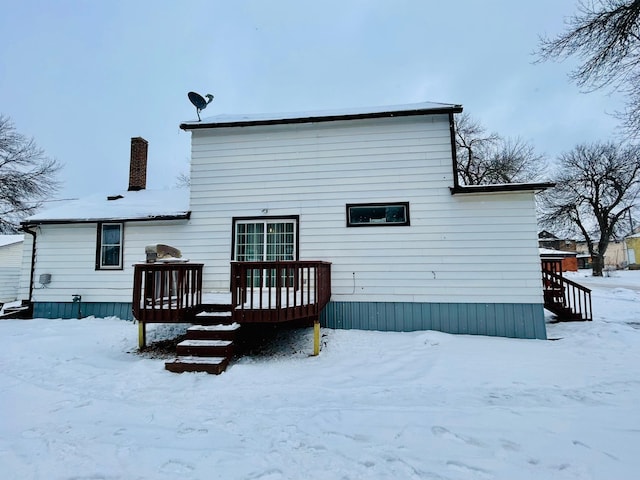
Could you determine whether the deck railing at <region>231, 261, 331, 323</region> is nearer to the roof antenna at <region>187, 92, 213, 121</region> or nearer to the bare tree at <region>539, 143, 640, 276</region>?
the roof antenna at <region>187, 92, 213, 121</region>

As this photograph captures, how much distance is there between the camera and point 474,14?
40.3 feet

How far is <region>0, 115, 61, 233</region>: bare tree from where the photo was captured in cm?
2027

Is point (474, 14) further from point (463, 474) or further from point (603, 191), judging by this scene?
point (603, 191)

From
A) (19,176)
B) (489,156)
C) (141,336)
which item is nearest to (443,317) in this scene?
(141,336)

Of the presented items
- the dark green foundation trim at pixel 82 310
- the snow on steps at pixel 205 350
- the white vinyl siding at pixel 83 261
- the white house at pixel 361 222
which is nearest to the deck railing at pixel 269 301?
the snow on steps at pixel 205 350

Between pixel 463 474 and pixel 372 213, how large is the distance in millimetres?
5988

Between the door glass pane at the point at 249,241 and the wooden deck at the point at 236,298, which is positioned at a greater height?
the door glass pane at the point at 249,241

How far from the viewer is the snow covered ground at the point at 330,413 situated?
8.33 ft

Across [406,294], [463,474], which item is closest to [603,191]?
[406,294]

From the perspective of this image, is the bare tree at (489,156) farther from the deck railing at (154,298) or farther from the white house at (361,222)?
the deck railing at (154,298)

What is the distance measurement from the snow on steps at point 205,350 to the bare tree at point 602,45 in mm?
9342

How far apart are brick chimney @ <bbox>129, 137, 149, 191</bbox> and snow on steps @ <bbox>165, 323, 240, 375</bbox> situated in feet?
26.3

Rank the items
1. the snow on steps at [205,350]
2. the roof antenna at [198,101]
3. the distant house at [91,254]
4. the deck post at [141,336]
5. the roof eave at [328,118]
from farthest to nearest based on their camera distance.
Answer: the roof antenna at [198,101] → the distant house at [91,254] → the roof eave at [328,118] → the deck post at [141,336] → the snow on steps at [205,350]

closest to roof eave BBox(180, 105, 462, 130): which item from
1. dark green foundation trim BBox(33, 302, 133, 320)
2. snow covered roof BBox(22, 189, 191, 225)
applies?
snow covered roof BBox(22, 189, 191, 225)
